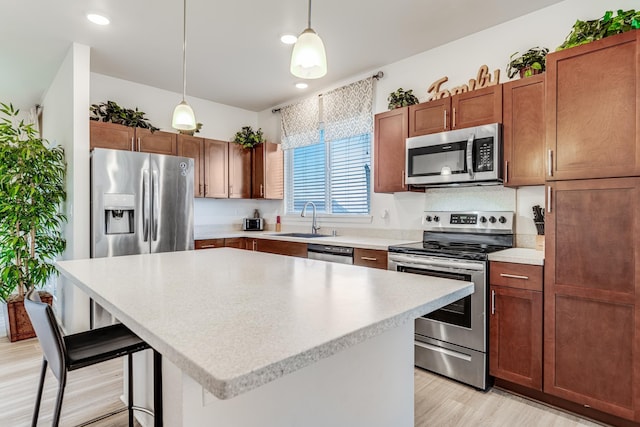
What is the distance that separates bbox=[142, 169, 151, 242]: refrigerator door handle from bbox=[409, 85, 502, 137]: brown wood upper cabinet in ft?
8.29

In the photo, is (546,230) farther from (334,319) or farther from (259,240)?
(259,240)

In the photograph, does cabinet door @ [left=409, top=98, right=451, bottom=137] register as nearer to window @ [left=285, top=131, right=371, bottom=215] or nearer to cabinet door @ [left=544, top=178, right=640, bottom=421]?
window @ [left=285, top=131, right=371, bottom=215]

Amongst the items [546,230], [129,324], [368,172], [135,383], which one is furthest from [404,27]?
[135,383]

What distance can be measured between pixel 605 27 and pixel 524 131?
692 mm

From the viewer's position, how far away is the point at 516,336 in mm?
2232

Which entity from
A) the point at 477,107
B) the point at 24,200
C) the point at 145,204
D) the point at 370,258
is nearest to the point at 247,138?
the point at 145,204

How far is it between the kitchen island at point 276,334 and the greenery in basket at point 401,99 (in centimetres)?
204

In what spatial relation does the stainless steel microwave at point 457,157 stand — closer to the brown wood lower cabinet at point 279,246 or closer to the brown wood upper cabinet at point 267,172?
the brown wood lower cabinet at point 279,246

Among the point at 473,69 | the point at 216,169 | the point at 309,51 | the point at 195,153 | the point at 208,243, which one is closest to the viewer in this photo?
the point at 309,51

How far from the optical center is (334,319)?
92cm

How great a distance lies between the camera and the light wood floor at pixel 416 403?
6.56ft

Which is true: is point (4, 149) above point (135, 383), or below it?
above

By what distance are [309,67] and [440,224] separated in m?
2.04

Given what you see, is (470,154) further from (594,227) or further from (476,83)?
(594,227)
